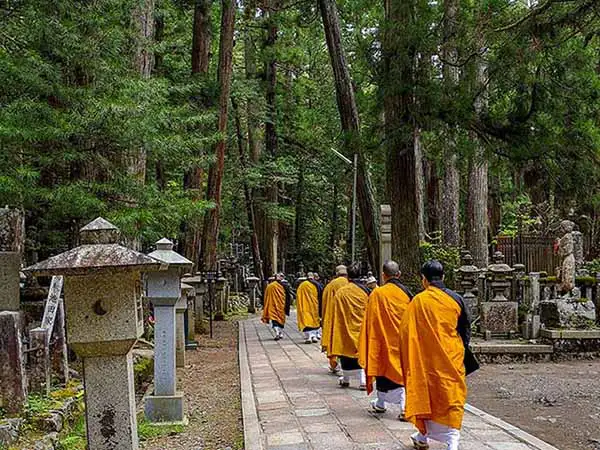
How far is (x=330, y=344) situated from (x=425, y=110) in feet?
12.6

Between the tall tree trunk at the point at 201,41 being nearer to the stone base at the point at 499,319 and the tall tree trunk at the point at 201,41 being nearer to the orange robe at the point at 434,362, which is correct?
the stone base at the point at 499,319

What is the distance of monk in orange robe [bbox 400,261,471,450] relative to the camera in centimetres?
577

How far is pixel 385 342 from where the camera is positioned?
24.6 ft

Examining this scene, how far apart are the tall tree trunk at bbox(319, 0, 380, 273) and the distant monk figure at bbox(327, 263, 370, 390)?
17.3 feet

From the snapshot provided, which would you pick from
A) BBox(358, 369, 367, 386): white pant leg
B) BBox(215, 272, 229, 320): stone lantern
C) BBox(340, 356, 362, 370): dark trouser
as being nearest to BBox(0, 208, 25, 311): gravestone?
BBox(340, 356, 362, 370): dark trouser

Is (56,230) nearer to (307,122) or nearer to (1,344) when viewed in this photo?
(1,344)

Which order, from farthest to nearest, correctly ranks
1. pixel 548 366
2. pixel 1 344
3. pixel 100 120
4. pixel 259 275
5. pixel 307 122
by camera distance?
pixel 307 122
pixel 259 275
pixel 548 366
pixel 100 120
pixel 1 344

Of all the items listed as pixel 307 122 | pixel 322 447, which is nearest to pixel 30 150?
pixel 322 447

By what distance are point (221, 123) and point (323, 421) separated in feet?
45.8

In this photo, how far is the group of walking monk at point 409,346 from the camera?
582 centimetres

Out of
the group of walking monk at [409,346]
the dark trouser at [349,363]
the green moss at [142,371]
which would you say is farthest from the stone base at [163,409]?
the dark trouser at [349,363]

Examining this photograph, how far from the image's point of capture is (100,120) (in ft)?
30.1

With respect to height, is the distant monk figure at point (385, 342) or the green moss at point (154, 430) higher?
the distant monk figure at point (385, 342)

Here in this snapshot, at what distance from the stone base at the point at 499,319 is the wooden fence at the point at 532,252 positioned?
617 cm
